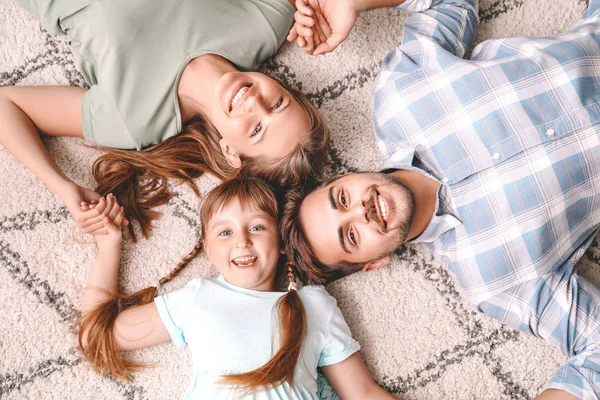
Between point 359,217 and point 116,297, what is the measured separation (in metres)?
0.60

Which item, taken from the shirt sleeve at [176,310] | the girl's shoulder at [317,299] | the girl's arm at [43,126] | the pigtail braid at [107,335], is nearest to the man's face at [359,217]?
the girl's shoulder at [317,299]

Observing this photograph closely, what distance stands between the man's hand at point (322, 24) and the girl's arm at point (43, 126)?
559mm

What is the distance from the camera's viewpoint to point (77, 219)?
1241mm

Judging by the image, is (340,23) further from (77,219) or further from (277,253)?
(77,219)

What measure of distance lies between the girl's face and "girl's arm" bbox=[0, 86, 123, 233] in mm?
318

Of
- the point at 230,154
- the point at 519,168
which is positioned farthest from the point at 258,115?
the point at 519,168

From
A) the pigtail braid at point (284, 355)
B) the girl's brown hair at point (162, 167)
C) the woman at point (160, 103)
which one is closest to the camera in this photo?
the pigtail braid at point (284, 355)

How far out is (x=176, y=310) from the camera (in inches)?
47.2

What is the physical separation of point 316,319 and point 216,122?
1.63 feet

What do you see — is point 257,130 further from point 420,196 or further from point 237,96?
point 420,196

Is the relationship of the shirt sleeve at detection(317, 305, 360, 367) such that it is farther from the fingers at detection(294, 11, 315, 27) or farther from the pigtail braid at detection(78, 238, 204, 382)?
the fingers at detection(294, 11, 315, 27)

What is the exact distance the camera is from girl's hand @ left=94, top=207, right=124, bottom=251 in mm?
1261

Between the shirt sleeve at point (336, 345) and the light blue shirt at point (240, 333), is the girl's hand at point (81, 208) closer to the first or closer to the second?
the light blue shirt at point (240, 333)

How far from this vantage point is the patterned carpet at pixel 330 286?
1.25m
